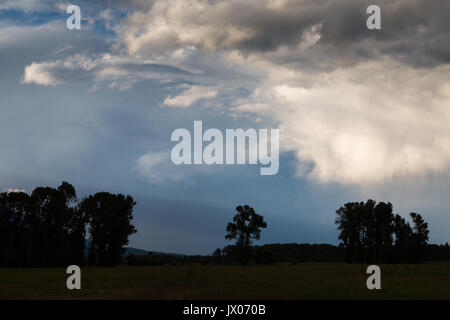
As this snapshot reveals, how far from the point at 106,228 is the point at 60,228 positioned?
1248 cm

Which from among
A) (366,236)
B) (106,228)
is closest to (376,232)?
(366,236)

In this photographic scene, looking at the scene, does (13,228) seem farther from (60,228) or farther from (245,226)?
(245,226)

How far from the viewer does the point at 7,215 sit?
94.7 meters

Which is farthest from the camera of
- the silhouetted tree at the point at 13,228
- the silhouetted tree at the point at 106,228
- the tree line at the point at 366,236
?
the tree line at the point at 366,236

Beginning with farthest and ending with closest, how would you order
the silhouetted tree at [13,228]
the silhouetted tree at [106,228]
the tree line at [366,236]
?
the tree line at [366,236] < the silhouetted tree at [106,228] < the silhouetted tree at [13,228]

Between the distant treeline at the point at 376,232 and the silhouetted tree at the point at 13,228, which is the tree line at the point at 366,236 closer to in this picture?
the distant treeline at the point at 376,232

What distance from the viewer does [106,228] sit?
4242 inches

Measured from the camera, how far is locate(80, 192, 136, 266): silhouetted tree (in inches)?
4195

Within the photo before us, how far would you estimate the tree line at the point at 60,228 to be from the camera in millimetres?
91312

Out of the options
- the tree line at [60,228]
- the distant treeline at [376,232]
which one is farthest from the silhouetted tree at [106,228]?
the distant treeline at [376,232]

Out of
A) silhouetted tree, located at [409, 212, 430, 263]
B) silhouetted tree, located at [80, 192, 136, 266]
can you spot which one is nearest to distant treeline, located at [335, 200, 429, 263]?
silhouetted tree, located at [409, 212, 430, 263]

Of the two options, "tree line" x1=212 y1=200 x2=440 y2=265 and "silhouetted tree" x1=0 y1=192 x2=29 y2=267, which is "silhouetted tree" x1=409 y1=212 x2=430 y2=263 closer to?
"tree line" x1=212 y1=200 x2=440 y2=265
